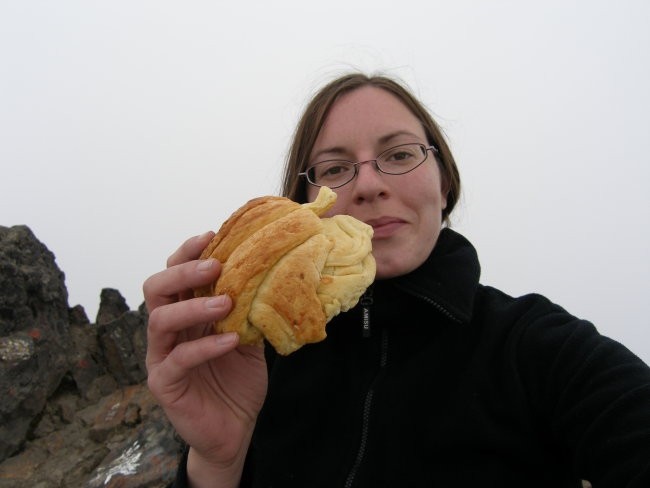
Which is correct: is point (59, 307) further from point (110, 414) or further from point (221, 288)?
point (221, 288)

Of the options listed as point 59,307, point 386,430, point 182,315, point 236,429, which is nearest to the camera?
point 182,315

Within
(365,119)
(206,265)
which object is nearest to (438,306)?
(365,119)

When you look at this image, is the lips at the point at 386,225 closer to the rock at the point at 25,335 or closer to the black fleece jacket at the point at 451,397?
the black fleece jacket at the point at 451,397

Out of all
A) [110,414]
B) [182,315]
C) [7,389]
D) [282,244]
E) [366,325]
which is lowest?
[110,414]

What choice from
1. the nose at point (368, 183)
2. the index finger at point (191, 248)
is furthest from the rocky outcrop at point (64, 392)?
the nose at point (368, 183)

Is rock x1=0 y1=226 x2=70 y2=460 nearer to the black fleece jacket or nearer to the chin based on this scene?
the black fleece jacket

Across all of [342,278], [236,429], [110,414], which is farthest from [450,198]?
[110,414]

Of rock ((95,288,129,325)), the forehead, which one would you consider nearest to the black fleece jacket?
the forehead
